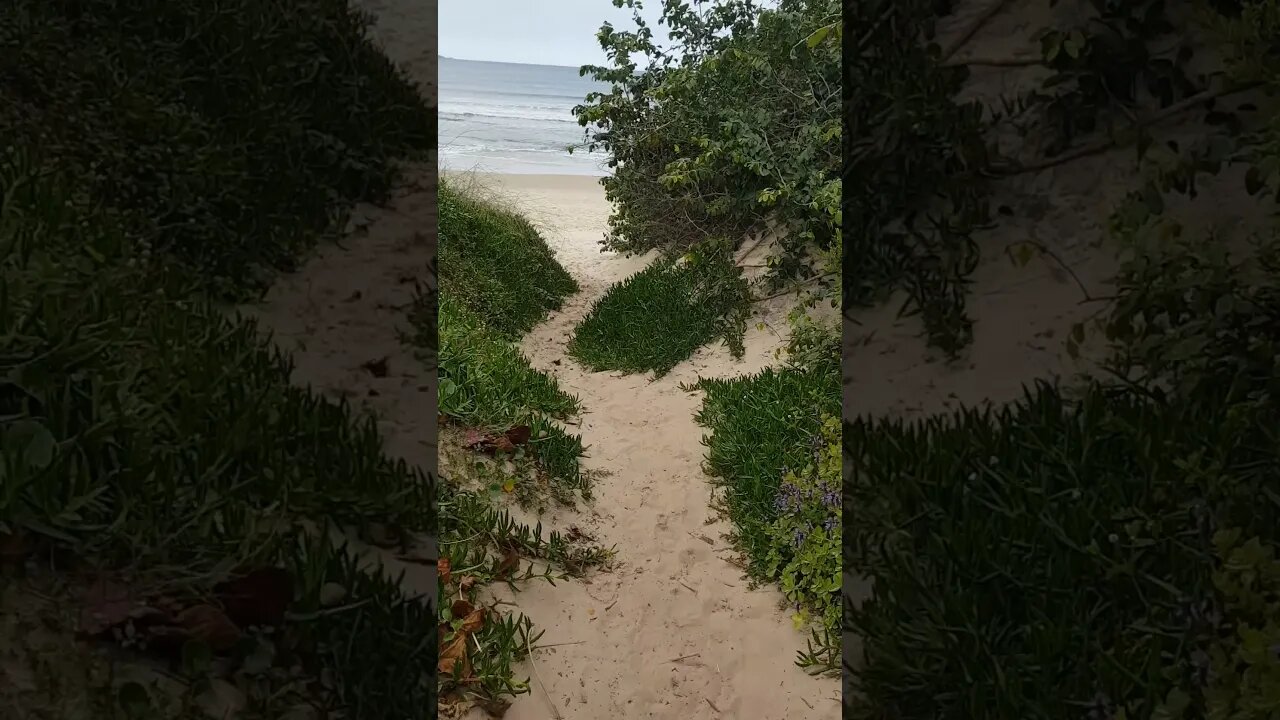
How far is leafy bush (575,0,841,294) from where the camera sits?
470 cm

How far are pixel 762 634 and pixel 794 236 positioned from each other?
A: 10.1 ft

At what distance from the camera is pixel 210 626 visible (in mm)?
1164

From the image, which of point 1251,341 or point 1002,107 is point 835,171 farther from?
point 1251,341

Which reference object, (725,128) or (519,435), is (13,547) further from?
(725,128)

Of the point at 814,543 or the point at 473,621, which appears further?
the point at 814,543

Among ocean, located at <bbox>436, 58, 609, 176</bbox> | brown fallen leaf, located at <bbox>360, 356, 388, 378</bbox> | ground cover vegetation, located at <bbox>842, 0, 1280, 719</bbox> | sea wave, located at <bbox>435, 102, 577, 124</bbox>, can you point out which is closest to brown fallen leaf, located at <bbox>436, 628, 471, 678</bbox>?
brown fallen leaf, located at <bbox>360, 356, 388, 378</bbox>

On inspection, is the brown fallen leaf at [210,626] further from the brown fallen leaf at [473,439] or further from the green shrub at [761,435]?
the green shrub at [761,435]

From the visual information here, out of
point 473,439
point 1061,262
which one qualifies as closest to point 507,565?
point 473,439

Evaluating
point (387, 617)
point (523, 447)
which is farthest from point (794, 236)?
point (387, 617)

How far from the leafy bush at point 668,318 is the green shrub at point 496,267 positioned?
429mm

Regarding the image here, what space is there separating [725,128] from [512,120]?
2180 centimetres

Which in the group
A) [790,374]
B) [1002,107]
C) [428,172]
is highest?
[1002,107]

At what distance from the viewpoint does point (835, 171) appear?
14.7ft

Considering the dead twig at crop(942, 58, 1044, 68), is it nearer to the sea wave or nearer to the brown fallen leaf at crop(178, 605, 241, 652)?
the brown fallen leaf at crop(178, 605, 241, 652)
